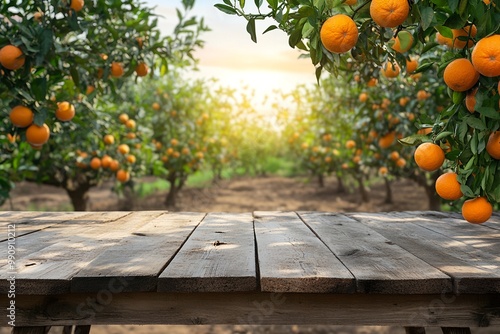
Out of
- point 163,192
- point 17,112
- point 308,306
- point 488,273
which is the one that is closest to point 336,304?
point 308,306

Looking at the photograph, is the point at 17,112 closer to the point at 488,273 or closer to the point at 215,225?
the point at 215,225

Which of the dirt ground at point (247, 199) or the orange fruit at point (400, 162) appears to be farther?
the dirt ground at point (247, 199)

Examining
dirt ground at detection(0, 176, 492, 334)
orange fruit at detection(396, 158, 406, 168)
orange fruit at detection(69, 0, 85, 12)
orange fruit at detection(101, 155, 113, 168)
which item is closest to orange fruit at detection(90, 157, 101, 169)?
orange fruit at detection(101, 155, 113, 168)

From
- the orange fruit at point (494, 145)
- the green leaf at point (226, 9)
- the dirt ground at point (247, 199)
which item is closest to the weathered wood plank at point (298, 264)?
the orange fruit at point (494, 145)

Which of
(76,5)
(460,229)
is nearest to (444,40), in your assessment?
(460,229)

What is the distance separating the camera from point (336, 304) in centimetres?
136

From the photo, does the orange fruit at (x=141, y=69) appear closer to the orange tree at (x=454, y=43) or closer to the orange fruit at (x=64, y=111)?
the orange fruit at (x=64, y=111)

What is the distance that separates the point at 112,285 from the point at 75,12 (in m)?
1.96

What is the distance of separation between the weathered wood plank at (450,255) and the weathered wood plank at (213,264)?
1.79 ft

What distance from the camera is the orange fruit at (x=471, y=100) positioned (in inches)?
62.8

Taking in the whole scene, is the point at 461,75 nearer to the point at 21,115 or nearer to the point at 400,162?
the point at 21,115

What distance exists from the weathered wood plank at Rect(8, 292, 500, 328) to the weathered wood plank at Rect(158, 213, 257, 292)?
8 cm

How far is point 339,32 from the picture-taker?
1.47 meters

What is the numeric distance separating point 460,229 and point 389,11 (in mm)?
1100
